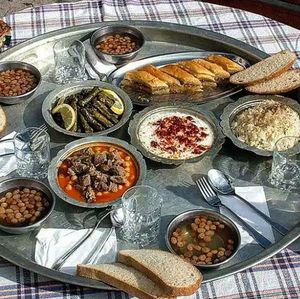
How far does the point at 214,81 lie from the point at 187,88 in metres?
0.14

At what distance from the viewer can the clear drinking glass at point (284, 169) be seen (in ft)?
8.25

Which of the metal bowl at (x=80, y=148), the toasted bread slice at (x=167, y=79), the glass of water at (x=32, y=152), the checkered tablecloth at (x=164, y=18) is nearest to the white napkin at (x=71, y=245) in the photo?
the metal bowl at (x=80, y=148)

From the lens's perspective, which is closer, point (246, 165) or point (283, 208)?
point (283, 208)

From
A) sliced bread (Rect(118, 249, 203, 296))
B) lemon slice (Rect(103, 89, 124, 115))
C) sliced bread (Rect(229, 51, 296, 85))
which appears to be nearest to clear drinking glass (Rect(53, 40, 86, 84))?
lemon slice (Rect(103, 89, 124, 115))

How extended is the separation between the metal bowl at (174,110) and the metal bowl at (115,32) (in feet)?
1.38

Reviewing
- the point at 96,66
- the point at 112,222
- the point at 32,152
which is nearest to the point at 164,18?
the point at 96,66

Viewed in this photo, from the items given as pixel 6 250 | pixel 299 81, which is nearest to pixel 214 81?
pixel 299 81

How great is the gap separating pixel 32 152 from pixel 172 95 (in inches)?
30.5

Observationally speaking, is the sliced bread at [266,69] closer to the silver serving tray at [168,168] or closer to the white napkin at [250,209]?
the silver serving tray at [168,168]

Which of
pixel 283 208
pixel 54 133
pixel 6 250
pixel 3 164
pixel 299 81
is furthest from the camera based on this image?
pixel 299 81

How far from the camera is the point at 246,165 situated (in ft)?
8.57

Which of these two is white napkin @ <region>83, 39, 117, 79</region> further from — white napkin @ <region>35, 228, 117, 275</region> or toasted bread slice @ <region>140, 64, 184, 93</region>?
white napkin @ <region>35, 228, 117, 275</region>

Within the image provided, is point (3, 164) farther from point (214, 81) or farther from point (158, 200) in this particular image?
point (214, 81)

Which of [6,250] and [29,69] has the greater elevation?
[29,69]
